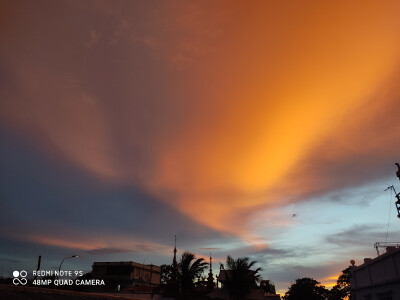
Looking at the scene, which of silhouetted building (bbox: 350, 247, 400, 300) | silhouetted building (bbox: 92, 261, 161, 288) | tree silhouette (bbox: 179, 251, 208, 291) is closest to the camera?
silhouetted building (bbox: 350, 247, 400, 300)

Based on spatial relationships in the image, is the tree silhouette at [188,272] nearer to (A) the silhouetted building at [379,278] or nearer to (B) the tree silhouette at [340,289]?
(A) the silhouetted building at [379,278]

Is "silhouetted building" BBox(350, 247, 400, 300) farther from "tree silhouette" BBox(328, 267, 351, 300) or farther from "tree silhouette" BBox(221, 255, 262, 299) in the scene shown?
"tree silhouette" BBox(328, 267, 351, 300)

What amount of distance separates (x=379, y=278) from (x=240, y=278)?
20593 millimetres

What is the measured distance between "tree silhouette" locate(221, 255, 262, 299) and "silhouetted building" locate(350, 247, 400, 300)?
13.6 m

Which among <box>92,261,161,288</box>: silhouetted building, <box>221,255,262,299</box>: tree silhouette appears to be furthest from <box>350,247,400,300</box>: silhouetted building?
<box>92,261,161,288</box>: silhouetted building

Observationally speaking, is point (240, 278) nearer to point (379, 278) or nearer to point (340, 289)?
point (379, 278)

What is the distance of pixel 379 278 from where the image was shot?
23.2 m

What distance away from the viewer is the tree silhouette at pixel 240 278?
132 ft

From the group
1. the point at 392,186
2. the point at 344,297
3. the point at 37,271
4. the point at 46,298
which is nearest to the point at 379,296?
the point at 392,186

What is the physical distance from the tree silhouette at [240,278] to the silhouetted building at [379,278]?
1358 centimetres

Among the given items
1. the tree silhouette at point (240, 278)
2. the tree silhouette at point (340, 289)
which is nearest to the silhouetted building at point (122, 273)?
the tree silhouette at point (240, 278)

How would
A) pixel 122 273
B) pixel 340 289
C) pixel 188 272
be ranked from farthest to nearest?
1. pixel 340 289
2. pixel 122 273
3. pixel 188 272

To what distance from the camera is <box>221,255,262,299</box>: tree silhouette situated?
40.2 m

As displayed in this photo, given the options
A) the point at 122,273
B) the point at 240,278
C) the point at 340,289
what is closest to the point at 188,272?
the point at 240,278
